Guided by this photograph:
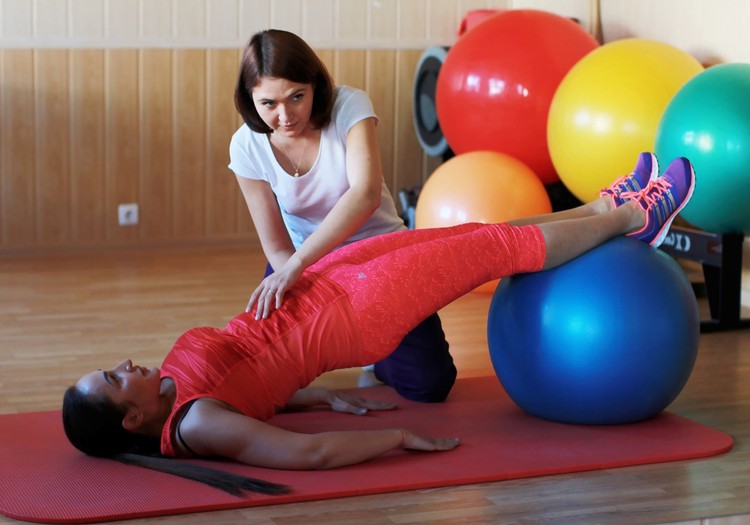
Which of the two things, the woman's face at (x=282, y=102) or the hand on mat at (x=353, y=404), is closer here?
the woman's face at (x=282, y=102)

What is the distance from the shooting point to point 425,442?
2.40 m

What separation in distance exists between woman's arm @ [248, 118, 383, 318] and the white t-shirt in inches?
1.4

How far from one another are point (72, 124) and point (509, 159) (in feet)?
6.96

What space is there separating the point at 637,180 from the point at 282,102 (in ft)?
3.11

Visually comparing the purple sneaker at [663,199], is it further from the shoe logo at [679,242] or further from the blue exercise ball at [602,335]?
the shoe logo at [679,242]

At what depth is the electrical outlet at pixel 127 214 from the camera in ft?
17.2

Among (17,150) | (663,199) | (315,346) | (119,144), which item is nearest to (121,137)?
(119,144)

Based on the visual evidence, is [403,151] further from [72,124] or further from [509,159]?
[72,124]

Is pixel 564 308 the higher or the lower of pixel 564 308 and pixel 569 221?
the lower

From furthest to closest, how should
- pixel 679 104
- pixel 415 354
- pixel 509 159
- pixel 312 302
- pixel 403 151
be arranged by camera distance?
pixel 403 151
pixel 509 159
pixel 679 104
pixel 415 354
pixel 312 302

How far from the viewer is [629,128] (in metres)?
3.96

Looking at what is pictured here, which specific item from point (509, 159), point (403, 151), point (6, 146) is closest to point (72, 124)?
point (6, 146)

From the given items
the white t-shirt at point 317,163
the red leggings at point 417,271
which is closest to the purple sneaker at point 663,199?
the red leggings at point 417,271

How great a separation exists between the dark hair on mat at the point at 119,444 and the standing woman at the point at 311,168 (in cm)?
56
